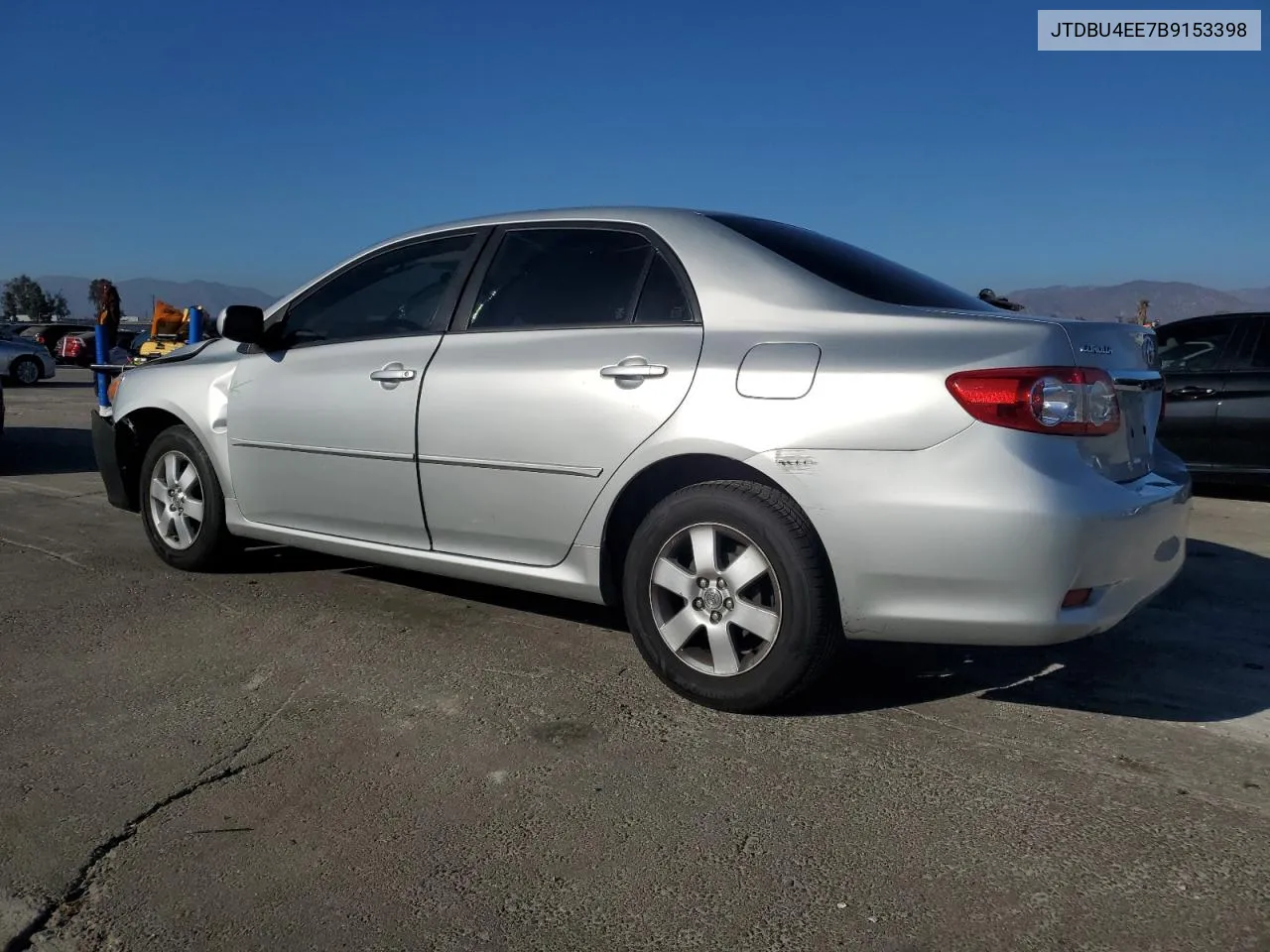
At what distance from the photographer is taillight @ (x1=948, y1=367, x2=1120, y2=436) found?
287cm

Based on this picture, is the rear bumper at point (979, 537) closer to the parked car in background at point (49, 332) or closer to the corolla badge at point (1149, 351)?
the corolla badge at point (1149, 351)

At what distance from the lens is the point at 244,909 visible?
2.23 metres

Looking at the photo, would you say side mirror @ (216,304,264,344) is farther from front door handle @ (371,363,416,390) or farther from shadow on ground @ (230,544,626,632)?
shadow on ground @ (230,544,626,632)

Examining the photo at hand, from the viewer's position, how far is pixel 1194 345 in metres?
7.74

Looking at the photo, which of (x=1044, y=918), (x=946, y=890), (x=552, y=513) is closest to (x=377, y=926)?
(x=946, y=890)

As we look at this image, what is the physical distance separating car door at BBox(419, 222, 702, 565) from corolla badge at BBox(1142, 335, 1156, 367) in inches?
56.5

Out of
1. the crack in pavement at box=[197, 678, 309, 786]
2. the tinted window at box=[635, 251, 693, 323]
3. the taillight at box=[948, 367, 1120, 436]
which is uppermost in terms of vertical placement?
the tinted window at box=[635, 251, 693, 323]

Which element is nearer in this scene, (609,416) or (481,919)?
(481,919)

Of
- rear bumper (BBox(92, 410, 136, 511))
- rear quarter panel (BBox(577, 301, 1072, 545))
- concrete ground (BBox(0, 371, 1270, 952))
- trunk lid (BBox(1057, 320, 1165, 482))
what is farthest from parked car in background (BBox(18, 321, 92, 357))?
trunk lid (BBox(1057, 320, 1165, 482))

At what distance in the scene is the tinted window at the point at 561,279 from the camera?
3723 mm

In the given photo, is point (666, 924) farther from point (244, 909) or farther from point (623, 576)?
point (623, 576)

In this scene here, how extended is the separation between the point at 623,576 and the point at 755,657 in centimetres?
55

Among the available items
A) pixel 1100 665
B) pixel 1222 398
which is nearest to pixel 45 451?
pixel 1100 665

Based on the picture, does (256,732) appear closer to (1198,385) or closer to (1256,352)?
(1198,385)
